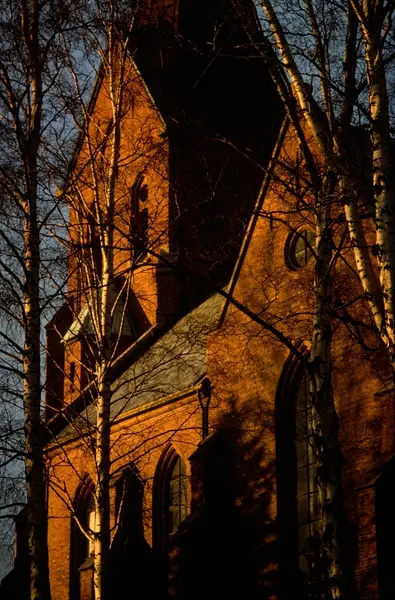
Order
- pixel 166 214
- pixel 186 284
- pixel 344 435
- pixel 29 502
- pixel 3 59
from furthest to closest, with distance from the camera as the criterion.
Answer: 1. pixel 186 284
2. pixel 166 214
3. pixel 344 435
4. pixel 3 59
5. pixel 29 502

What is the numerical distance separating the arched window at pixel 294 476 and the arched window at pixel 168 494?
4.89 meters

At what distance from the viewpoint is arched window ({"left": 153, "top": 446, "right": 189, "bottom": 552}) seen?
2744 centimetres

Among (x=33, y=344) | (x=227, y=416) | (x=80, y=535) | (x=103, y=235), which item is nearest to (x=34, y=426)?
(x=33, y=344)

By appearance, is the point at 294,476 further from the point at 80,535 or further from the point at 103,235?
the point at 80,535

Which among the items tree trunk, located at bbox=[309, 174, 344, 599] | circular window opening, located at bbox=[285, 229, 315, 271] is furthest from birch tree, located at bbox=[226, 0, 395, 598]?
circular window opening, located at bbox=[285, 229, 315, 271]

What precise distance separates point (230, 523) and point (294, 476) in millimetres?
1736

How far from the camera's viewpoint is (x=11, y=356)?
16.9 m

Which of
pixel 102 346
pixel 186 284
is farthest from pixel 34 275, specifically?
pixel 186 284

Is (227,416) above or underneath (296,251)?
underneath

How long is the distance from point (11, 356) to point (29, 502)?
2.19m

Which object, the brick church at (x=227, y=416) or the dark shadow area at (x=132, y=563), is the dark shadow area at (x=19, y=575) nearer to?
the brick church at (x=227, y=416)

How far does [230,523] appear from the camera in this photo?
23.5 m

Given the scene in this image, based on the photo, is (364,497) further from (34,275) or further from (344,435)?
(34,275)

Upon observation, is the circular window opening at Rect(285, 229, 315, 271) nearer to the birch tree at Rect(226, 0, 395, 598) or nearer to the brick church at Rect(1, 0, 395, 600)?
the brick church at Rect(1, 0, 395, 600)
